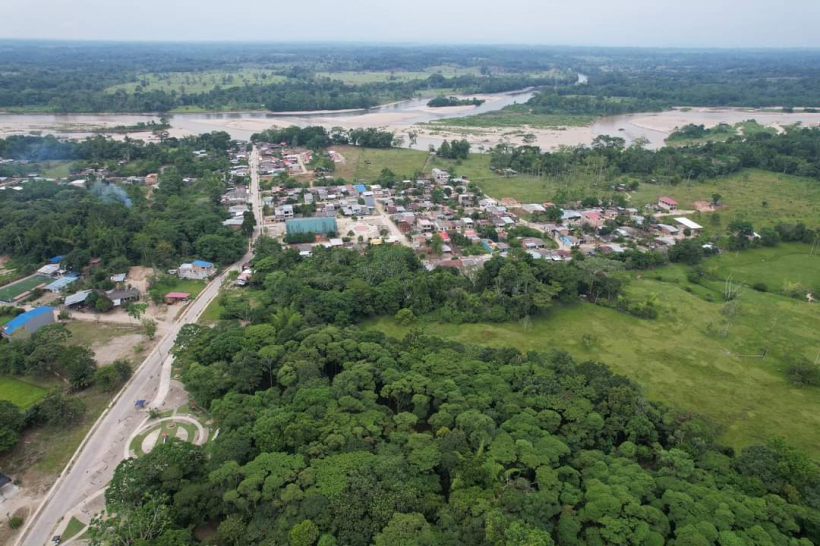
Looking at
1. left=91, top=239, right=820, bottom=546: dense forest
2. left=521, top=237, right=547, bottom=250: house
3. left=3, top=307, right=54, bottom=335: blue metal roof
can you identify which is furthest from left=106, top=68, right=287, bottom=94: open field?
left=91, top=239, right=820, bottom=546: dense forest

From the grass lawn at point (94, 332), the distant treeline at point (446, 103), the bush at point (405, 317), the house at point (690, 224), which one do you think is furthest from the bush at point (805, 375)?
the distant treeline at point (446, 103)

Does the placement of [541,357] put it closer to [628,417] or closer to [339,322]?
[628,417]

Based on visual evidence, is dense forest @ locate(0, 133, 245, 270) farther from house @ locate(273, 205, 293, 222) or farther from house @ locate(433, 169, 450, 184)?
house @ locate(433, 169, 450, 184)

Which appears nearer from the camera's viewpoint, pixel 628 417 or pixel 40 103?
pixel 628 417

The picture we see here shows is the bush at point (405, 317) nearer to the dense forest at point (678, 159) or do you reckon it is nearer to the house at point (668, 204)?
the house at point (668, 204)

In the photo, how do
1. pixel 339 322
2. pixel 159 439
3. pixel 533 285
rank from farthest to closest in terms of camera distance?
1. pixel 533 285
2. pixel 339 322
3. pixel 159 439

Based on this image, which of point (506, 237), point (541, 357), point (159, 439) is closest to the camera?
point (159, 439)

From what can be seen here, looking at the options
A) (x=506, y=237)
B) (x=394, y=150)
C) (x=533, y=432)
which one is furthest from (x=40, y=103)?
(x=533, y=432)
